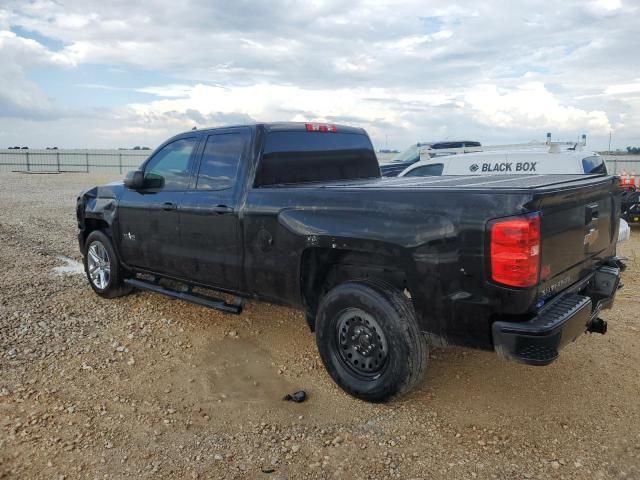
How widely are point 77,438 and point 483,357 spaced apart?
10.3ft

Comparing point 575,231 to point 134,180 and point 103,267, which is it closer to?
point 134,180

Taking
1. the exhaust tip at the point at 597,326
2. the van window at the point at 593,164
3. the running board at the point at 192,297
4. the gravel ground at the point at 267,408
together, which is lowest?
the gravel ground at the point at 267,408

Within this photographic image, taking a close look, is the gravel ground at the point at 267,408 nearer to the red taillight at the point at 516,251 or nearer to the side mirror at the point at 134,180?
the red taillight at the point at 516,251

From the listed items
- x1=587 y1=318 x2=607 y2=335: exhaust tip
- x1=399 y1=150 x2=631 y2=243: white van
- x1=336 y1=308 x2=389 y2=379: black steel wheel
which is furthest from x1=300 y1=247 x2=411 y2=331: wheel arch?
x1=399 y1=150 x2=631 y2=243: white van

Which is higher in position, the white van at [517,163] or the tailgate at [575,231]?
the white van at [517,163]

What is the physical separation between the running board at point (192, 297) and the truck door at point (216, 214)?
0.16 m

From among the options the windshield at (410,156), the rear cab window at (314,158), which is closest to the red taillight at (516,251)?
the rear cab window at (314,158)

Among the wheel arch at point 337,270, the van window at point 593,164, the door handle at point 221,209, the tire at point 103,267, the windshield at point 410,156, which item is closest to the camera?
the wheel arch at point 337,270

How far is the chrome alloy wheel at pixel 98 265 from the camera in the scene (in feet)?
20.8

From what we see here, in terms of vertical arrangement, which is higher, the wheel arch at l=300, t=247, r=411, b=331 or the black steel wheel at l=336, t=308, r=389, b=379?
the wheel arch at l=300, t=247, r=411, b=331

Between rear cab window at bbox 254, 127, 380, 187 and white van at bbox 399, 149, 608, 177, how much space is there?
3505mm

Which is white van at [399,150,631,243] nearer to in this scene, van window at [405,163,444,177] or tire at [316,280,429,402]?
van window at [405,163,444,177]

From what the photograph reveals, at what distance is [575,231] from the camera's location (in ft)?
11.8

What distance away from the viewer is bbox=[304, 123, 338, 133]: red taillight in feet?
16.9
